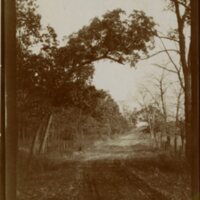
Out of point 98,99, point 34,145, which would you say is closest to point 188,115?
point 98,99

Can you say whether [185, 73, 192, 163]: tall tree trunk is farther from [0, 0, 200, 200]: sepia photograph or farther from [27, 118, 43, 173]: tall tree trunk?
[27, 118, 43, 173]: tall tree trunk

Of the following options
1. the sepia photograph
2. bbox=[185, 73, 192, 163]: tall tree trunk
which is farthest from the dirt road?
bbox=[185, 73, 192, 163]: tall tree trunk

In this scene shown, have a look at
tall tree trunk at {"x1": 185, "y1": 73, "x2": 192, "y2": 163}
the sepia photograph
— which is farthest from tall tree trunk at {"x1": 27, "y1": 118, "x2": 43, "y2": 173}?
tall tree trunk at {"x1": 185, "y1": 73, "x2": 192, "y2": 163}

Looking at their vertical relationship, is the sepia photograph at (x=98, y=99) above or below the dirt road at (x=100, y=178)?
above

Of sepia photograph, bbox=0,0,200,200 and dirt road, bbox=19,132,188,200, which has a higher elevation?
sepia photograph, bbox=0,0,200,200

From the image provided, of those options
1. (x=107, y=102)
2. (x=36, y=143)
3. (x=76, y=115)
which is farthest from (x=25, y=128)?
(x=107, y=102)

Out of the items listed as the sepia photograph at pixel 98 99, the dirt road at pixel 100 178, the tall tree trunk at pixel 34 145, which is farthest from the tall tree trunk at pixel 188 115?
the tall tree trunk at pixel 34 145

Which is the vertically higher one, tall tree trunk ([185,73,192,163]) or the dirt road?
tall tree trunk ([185,73,192,163])

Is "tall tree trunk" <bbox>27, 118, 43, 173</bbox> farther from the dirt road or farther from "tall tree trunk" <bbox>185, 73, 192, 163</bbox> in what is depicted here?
"tall tree trunk" <bbox>185, 73, 192, 163</bbox>

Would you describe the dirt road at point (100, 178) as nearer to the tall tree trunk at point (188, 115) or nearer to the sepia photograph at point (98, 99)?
the sepia photograph at point (98, 99)
